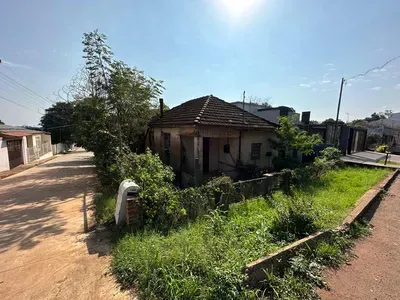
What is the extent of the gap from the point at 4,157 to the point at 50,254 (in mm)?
14995

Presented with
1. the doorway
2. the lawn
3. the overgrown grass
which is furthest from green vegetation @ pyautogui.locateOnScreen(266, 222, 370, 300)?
the doorway

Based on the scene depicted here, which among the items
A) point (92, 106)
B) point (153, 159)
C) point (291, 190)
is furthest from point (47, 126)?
point (291, 190)

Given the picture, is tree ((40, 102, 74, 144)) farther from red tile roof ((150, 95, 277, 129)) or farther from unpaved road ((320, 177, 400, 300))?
unpaved road ((320, 177, 400, 300))

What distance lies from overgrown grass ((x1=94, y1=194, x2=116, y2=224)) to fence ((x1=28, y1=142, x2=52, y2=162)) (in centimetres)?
1748

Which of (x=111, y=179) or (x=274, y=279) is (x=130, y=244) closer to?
(x=274, y=279)

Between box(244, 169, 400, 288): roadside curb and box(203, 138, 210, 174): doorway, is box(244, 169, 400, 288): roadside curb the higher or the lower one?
the lower one

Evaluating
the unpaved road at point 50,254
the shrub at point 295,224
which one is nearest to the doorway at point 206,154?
the unpaved road at point 50,254

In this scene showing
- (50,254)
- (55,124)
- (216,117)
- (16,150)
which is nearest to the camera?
(50,254)

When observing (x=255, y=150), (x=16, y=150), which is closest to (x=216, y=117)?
(x=255, y=150)

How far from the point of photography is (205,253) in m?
3.17

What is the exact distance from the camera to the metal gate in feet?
48.3

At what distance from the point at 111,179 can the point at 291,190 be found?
7.08 meters

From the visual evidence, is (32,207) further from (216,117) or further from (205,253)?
(216,117)

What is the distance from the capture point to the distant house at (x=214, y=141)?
8.59m
